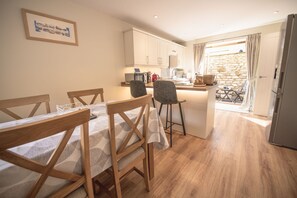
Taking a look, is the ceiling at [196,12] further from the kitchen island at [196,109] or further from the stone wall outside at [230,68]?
the stone wall outside at [230,68]

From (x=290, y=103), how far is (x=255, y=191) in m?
1.41

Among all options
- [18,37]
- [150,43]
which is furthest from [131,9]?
[18,37]

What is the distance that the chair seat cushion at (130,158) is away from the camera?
1.05 meters

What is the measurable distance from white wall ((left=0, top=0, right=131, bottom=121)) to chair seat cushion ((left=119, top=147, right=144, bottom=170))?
1.65 m

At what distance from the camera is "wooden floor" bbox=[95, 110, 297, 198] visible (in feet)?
4.28

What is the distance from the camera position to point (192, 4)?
89.5 inches

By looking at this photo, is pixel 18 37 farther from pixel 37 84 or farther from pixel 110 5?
pixel 110 5

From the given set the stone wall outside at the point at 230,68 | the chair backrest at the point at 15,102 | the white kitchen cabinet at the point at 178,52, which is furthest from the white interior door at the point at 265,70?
the chair backrest at the point at 15,102

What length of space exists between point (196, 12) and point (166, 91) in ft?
6.01

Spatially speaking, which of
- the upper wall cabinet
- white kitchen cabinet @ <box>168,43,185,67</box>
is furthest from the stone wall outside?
the upper wall cabinet

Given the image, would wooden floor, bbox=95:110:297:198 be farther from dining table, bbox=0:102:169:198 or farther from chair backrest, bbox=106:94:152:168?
dining table, bbox=0:102:169:198

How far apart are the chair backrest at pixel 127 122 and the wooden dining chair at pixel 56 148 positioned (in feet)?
0.61

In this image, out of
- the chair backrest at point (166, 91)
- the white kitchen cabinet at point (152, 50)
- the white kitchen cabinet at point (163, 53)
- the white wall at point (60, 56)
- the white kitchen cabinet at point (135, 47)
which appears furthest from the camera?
the white kitchen cabinet at point (163, 53)

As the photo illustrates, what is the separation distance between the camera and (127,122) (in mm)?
989
